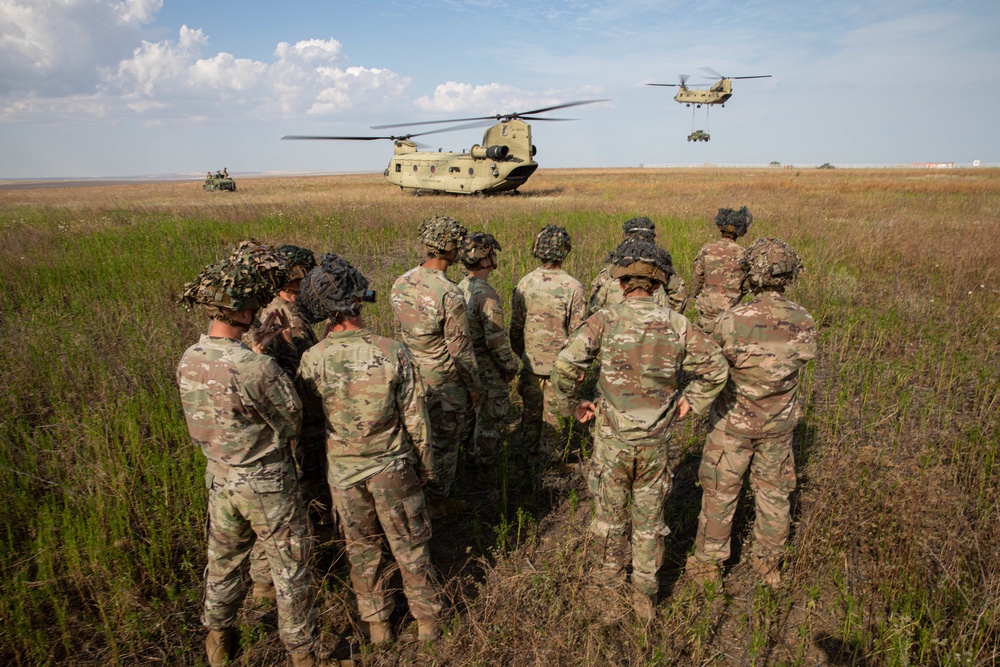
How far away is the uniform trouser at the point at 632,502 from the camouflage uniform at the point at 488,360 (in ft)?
4.62

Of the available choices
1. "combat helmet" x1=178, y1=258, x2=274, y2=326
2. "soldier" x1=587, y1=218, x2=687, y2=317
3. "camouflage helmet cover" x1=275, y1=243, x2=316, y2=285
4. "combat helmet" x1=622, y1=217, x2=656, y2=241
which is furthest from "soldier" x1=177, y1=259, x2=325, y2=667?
"combat helmet" x1=622, y1=217, x2=656, y2=241

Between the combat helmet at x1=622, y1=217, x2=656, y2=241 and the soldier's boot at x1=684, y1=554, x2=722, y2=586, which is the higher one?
the combat helmet at x1=622, y1=217, x2=656, y2=241

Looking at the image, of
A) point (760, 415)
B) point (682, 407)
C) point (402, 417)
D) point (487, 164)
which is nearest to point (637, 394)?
point (682, 407)

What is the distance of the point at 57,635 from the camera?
2740 millimetres

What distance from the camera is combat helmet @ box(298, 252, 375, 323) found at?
2533mm

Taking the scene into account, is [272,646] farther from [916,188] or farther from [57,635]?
→ [916,188]

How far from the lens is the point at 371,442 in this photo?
2.59m

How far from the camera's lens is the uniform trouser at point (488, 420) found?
4.36 metres

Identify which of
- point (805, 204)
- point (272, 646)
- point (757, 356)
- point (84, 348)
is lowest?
point (272, 646)

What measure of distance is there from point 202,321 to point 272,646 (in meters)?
5.15

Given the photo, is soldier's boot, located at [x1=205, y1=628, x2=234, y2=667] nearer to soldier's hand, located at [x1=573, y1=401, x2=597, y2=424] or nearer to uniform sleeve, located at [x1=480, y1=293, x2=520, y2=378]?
soldier's hand, located at [x1=573, y1=401, x2=597, y2=424]

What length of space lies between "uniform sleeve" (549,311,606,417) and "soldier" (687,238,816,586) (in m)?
0.84

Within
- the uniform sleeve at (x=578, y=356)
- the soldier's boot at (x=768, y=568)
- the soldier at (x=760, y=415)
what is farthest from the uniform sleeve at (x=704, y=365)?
the soldier's boot at (x=768, y=568)

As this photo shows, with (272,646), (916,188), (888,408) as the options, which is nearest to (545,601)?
(272,646)
